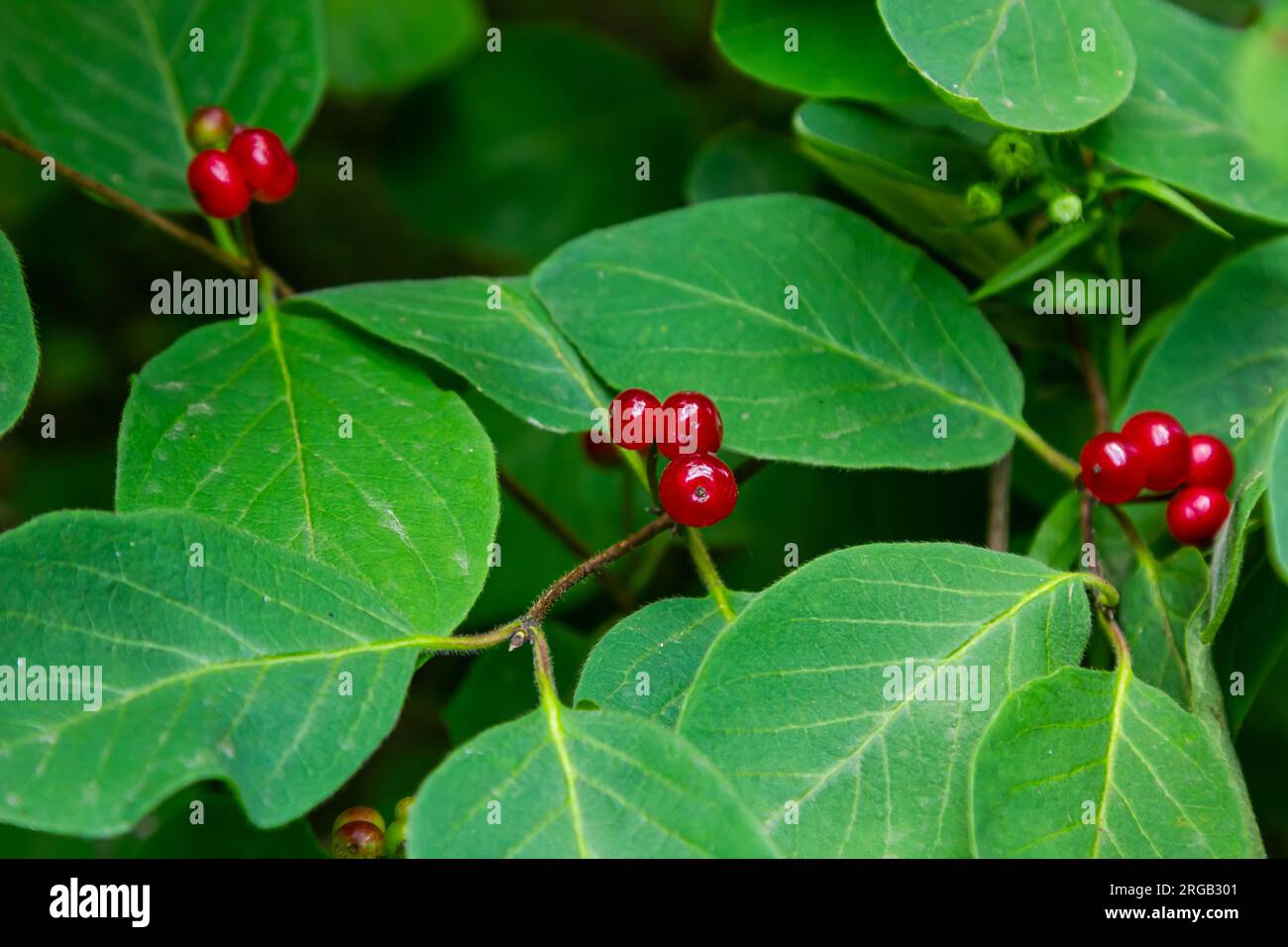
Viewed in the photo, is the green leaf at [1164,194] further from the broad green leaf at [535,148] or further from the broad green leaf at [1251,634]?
the broad green leaf at [535,148]

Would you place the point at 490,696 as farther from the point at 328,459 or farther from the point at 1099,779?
the point at 1099,779

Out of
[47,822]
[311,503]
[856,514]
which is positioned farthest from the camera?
[856,514]

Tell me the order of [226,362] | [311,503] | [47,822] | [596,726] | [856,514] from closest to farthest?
1. [47,822]
2. [596,726]
3. [311,503]
4. [226,362]
5. [856,514]

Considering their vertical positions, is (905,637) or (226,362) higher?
(226,362)

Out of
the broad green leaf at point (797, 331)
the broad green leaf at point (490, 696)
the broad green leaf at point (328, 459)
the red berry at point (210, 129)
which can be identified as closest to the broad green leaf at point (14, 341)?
the broad green leaf at point (328, 459)
